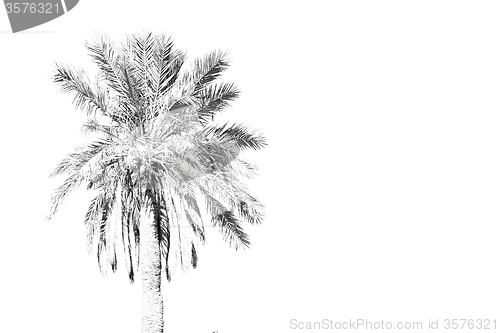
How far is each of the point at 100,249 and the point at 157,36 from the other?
6.02 metres

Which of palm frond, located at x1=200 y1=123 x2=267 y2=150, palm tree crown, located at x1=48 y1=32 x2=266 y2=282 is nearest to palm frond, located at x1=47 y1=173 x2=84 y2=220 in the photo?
palm tree crown, located at x1=48 y1=32 x2=266 y2=282

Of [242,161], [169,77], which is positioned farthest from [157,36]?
[242,161]

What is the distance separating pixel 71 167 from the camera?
59.9 feet

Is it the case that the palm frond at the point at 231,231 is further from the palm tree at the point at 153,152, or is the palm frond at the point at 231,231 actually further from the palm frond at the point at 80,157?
the palm frond at the point at 80,157

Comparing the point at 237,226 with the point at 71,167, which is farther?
the point at 237,226

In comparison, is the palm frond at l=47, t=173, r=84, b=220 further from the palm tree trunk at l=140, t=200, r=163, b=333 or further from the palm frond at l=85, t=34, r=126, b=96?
the palm frond at l=85, t=34, r=126, b=96

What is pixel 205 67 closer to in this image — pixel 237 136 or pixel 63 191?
pixel 237 136

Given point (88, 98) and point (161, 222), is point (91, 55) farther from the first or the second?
point (161, 222)

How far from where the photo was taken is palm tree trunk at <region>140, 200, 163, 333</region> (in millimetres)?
18688

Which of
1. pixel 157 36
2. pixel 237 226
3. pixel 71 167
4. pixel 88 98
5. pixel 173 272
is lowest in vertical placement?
pixel 173 272

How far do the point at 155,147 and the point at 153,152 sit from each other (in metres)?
0.22

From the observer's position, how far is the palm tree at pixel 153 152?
18.3 meters

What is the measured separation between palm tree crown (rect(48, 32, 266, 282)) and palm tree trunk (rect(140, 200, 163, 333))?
0.11 meters

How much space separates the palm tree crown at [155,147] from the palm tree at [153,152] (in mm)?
27
